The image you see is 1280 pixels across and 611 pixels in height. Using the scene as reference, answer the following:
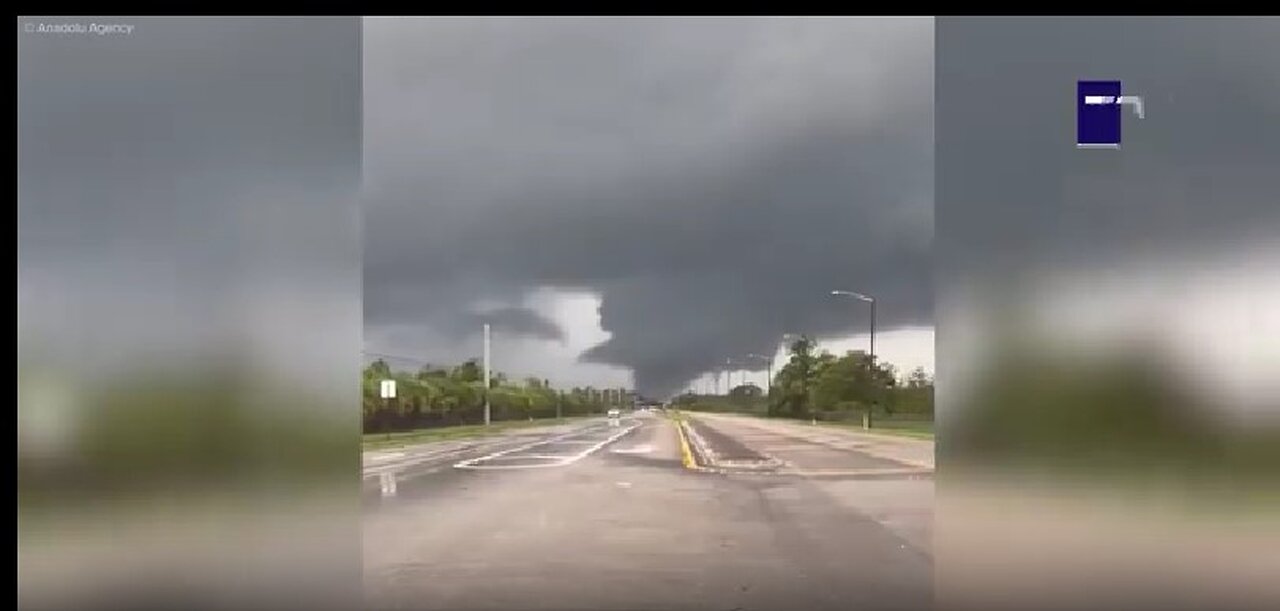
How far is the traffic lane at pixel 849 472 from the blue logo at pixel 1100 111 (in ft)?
7.48

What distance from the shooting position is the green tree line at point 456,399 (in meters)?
3.70

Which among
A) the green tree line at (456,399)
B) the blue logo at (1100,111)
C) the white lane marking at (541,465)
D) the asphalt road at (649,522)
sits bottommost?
the asphalt road at (649,522)

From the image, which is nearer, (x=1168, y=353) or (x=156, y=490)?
(x=1168, y=353)

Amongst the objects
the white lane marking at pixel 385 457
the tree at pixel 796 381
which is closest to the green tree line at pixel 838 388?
the tree at pixel 796 381

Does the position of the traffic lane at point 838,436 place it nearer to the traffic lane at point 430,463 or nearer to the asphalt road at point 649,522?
the asphalt road at point 649,522

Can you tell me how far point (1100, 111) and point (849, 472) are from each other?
302 centimetres

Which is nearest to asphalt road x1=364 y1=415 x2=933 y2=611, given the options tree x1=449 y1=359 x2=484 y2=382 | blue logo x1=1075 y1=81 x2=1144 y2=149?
tree x1=449 y1=359 x2=484 y2=382

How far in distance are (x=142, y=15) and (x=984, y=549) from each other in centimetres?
417

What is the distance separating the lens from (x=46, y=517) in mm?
3600

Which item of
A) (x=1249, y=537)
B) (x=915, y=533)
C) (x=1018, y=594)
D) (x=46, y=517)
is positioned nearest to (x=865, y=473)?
(x=915, y=533)

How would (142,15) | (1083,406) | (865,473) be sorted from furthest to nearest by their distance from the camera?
(865,473) → (142,15) → (1083,406)

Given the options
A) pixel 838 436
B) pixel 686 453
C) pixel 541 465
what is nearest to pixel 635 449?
pixel 541 465

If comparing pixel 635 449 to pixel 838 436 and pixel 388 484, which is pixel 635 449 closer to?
pixel 838 436

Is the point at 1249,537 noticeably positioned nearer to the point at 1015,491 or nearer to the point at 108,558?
the point at 1015,491
